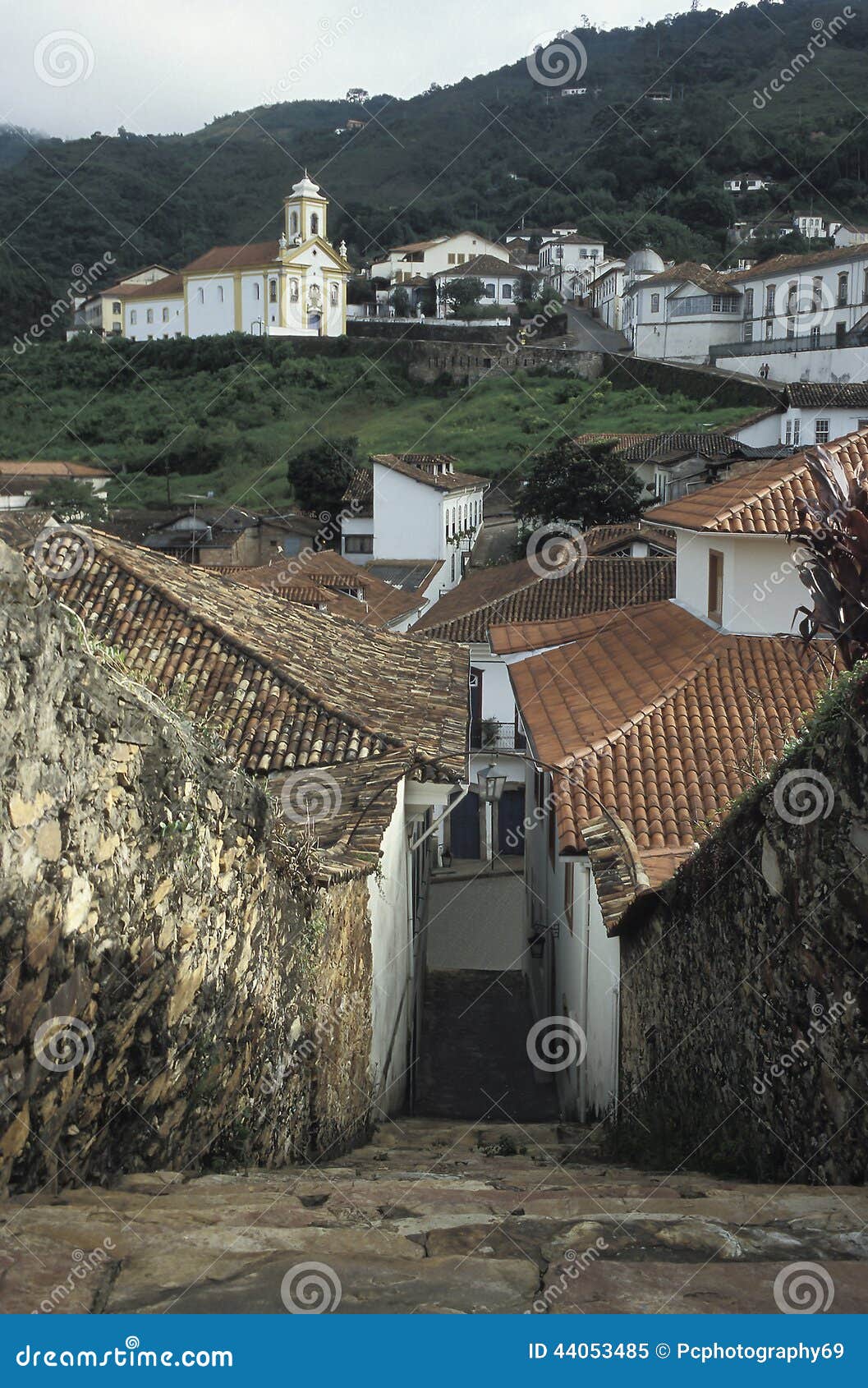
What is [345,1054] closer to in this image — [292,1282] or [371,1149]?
[371,1149]

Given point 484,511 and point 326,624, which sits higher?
point 484,511

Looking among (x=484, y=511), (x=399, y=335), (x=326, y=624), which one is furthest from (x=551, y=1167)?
(x=399, y=335)

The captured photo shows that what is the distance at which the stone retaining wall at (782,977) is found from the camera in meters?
4.14

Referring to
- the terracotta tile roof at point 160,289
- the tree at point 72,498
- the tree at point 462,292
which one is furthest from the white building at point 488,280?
the tree at point 72,498

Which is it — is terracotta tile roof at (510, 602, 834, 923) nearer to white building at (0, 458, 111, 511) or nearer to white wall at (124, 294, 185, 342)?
Answer: white building at (0, 458, 111, 511)

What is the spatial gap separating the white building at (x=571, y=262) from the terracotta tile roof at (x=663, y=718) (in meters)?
81.0

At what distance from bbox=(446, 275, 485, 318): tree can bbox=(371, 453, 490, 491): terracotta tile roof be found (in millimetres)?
36154

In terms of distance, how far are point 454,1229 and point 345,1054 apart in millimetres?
4496

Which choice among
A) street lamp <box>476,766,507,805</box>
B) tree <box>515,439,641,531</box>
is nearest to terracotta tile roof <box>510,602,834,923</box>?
street lamp <box>476,766,507,805</box>

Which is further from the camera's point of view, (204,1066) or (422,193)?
(422,193)

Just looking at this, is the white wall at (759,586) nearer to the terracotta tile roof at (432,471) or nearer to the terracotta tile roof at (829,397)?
the terracotta tile roof at (432,471)

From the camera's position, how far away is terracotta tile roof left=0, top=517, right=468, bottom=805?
10570 mm

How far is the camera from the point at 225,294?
85.8 meters

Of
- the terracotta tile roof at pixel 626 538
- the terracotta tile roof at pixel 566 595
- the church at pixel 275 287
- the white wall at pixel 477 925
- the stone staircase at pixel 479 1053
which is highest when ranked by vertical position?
the church at pixel 275 287
